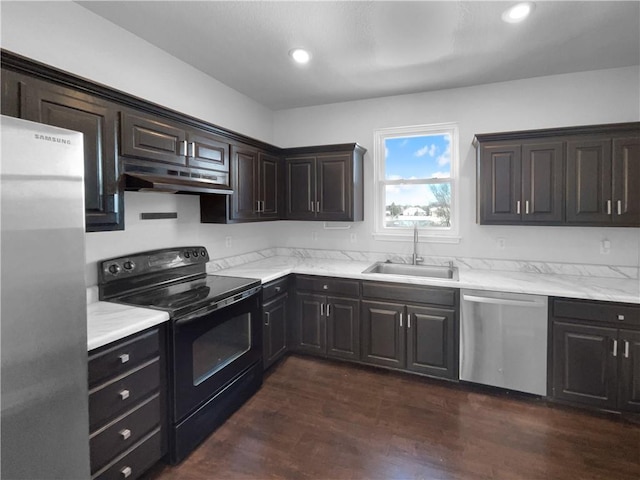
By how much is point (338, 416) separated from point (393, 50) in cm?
287

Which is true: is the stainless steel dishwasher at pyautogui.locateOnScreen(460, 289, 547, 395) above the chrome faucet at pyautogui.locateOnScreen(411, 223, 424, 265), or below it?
below

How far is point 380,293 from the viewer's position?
2992 millimetres

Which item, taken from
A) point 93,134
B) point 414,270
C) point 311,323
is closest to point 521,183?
point 414,270

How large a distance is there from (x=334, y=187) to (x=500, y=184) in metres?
1.58

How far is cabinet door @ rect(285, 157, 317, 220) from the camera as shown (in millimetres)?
3570

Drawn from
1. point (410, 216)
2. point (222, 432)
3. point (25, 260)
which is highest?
point (410, 216)

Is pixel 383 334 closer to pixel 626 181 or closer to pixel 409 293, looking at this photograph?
pixel 409 293

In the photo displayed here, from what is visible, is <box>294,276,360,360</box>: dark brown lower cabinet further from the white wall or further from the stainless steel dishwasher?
the stainless steel dishwasher

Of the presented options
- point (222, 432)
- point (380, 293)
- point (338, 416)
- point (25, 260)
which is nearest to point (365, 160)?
point (380, 293)

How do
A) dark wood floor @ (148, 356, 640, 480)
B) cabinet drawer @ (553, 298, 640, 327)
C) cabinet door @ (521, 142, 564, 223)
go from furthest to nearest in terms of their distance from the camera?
cabinet door @ (521, 142, 564, 223), cabinet drawer @ (553, 298, 640, 327), dark wood floor @ (148, 356, 640, 480)

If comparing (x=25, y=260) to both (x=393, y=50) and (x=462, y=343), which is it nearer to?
(x=393, y=50)

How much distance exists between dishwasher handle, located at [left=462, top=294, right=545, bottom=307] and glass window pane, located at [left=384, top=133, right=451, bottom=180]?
54.9 inches

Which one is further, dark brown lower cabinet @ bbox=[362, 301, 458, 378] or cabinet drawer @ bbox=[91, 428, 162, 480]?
dark brown lower cabinet @ bbox=[362, 301, 458, 378]

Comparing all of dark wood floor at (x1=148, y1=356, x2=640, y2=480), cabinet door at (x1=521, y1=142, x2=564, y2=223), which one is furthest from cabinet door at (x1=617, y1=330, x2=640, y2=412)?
cabinet door at (x1=521, y1=142, x2=564, y2=223)
